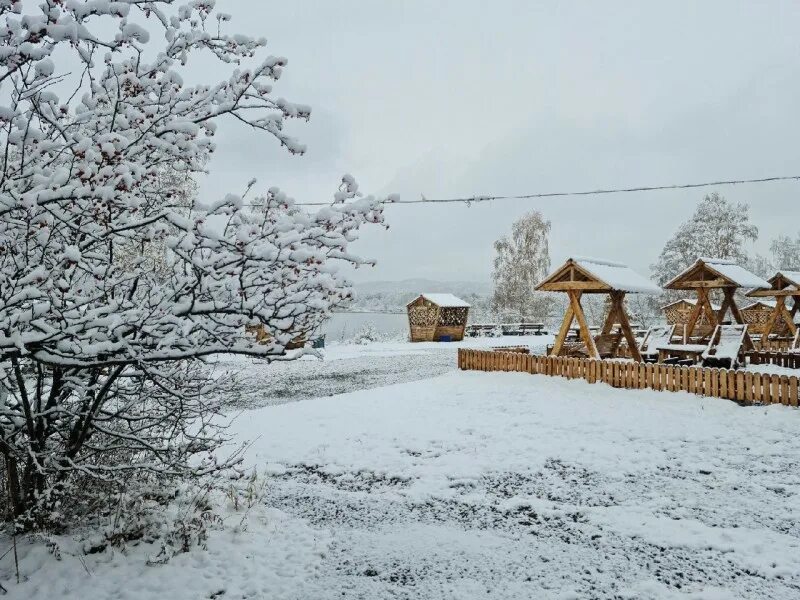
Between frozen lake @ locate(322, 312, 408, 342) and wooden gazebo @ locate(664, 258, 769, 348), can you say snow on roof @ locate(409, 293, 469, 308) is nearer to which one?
frozen lake @ locate(322, 312, 408, 342)

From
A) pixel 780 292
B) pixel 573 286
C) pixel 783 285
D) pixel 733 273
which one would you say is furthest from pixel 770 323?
pixel 573 286

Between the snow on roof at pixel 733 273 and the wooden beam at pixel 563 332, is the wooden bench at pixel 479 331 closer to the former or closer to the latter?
the snow on roof at pixel 733 273

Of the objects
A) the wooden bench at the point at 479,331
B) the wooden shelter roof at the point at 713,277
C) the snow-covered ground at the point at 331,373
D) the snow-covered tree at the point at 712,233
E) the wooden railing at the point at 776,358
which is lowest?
the snow-covered ground at the point at 331,373

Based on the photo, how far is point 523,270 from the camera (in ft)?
140

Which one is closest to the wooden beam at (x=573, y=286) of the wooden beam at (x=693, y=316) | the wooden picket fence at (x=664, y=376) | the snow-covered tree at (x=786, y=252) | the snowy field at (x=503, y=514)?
the wooden picket fence at (x=664, y=376)

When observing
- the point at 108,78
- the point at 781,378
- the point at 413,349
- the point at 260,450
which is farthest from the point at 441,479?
the point at 413,349

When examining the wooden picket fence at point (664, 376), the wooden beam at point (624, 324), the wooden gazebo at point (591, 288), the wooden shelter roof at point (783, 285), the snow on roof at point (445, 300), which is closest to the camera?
the wooden picket fence at point (664, 376)

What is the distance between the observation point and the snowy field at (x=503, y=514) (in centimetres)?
388

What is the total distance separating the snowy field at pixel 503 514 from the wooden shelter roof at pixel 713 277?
708cm

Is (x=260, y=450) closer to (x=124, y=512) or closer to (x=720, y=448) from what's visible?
(x=124, y=512)

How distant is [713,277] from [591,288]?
5039 millimetres

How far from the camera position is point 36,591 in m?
3.57

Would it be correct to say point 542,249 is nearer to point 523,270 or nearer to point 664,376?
point 523,270

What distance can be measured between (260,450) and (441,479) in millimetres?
2934
